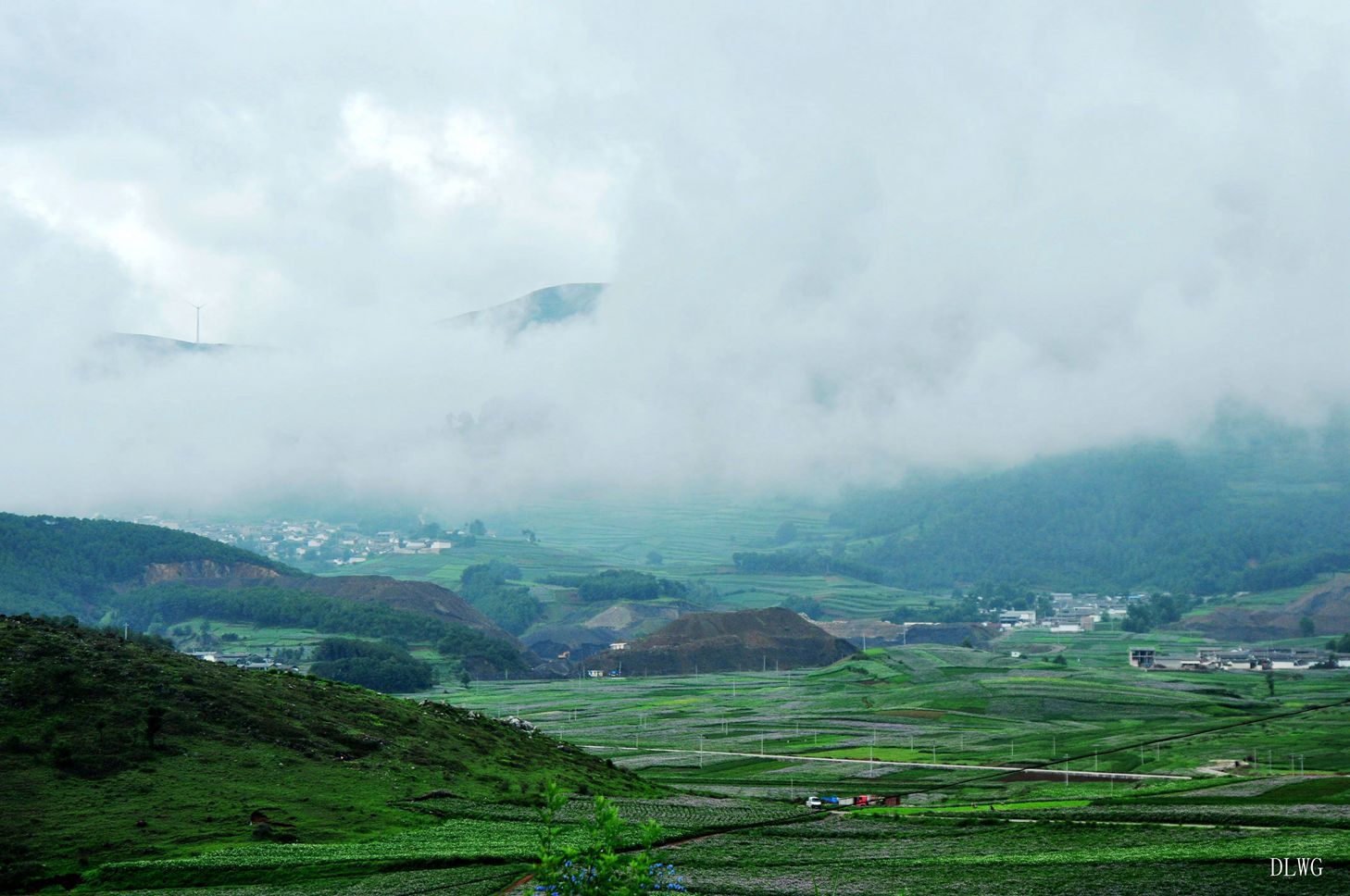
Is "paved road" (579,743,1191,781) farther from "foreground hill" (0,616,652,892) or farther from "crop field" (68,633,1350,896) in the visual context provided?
"foreground hill" (0,616,652,892)

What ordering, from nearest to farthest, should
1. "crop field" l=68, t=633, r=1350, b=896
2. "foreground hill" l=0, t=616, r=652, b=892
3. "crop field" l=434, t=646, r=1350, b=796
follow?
"crop field" l=68, t=633, r=1350, b=896 → "foreground hill" l=0, t=616, r=652, b=892 → "crop field" l=434, t=646, r=1350, b=796

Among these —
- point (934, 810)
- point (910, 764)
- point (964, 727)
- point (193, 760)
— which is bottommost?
point (964, 727)

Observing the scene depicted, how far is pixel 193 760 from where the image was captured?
72.9m

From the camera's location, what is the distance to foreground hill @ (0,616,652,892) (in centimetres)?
6216

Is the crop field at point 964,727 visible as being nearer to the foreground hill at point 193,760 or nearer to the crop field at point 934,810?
the crop field at point 934,810

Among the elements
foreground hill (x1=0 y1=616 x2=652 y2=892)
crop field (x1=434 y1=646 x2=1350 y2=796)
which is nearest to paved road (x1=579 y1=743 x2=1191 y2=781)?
crop field (x1=434 y1=646 x2=1350 y2=796)

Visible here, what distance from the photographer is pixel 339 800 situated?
7212cm

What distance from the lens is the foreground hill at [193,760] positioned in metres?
62.2

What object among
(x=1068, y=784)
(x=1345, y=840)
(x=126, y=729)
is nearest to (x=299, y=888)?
(x=126, y=729)

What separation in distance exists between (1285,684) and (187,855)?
167357 millimetres

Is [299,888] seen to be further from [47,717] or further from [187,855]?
[47,717]

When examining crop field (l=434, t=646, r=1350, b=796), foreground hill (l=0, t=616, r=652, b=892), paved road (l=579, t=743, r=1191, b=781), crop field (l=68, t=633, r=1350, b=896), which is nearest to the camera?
crop field (l=68, t=633, r=1350, b=896)

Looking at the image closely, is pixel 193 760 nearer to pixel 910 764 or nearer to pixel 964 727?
pixel 910 764

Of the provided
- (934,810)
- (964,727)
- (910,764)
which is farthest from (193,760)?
(964,727)
